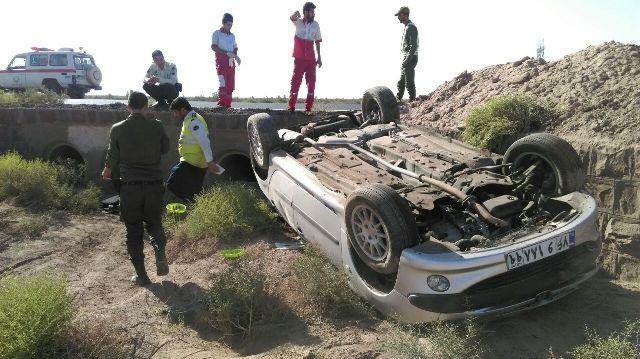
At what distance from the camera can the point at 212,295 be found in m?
4.57

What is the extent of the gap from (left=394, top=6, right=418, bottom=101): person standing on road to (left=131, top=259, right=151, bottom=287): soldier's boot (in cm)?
651

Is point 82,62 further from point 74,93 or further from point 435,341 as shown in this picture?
point 435,341


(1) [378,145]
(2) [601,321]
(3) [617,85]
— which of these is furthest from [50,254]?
(3) [617,85]

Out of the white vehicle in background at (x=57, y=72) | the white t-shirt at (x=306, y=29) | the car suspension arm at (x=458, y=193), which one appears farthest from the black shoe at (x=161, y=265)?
the white vehicle in background at (x=57, y=72)

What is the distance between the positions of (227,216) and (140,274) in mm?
1379

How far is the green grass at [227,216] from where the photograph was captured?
6.43 meters

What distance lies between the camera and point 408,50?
999 centimetres

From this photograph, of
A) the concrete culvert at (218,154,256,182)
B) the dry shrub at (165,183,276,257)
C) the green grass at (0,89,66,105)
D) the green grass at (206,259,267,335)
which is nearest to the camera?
the green grass at (206,259,267,335)

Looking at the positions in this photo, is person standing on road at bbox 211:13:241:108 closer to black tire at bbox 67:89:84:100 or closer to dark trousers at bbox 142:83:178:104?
dark trousers at bbox 142:83:178:104

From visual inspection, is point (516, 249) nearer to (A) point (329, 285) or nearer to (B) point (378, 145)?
(A) point (329, 285)

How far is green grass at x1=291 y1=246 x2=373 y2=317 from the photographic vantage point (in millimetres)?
4445

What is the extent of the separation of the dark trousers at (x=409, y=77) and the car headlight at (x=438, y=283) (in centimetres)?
693

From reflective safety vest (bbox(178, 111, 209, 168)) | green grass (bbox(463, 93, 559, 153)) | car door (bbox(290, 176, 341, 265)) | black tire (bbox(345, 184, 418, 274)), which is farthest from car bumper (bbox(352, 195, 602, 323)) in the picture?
reflective safety vest (bbox(178, 111, 209, 168))

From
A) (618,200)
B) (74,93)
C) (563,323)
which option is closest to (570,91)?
(618,200)
